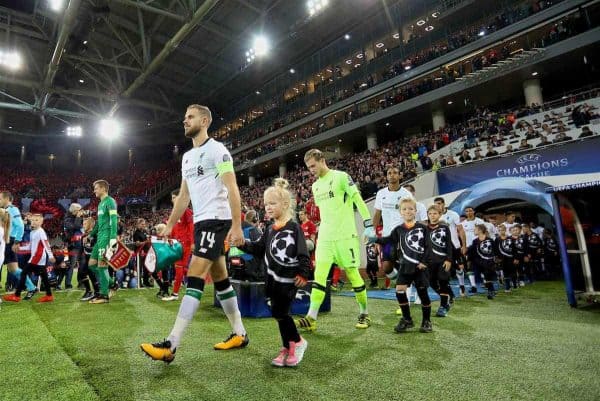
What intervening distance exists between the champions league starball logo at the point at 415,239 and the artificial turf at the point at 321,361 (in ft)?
3.03

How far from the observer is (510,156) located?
1189 centimetres

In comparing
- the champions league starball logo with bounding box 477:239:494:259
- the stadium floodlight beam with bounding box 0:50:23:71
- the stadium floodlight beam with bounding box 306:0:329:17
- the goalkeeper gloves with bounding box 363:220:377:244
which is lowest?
the champions league starball logo with bounding box 477:239:494:259

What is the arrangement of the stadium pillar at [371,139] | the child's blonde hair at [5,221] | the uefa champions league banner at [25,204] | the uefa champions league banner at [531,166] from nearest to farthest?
the child's blonde hair at [5,221] < the uefa champions league banner at [531,166] < the stadium pillar at [371,139] < the uefa champions league banner at [25,204]

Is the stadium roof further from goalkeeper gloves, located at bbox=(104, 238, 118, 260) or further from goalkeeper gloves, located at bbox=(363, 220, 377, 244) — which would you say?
goalkeeper gloves, located at bbox=(363, 220, 377, 244)

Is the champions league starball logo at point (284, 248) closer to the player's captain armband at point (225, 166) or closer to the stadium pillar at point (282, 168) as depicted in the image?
the player's captain armband at point (225, 166)

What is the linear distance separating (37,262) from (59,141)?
41.4 metres

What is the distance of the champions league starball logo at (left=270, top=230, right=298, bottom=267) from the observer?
8.67ft

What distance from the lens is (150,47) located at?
22.1 metres

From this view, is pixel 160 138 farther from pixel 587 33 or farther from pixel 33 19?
pixel 587 33

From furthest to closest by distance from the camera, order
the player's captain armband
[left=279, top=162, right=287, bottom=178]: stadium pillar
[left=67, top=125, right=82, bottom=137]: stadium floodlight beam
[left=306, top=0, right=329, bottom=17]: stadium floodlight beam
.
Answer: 1. [left=67, top=125, right=82, bottom=137]: stadium floodlight beam
2. [left=279, top=162, right=287, bottom=178]: stadium pillar
3. [left=306, top=0, right=329, bottom=17]: stadium floodlight beam
4. the player's captain armband

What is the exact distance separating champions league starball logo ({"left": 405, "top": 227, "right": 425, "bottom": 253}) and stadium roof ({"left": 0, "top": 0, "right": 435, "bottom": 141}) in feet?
46.9

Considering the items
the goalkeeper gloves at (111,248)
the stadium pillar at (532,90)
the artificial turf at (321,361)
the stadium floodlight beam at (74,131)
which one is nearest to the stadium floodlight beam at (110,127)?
the stadium floodlight beam at (74,131)

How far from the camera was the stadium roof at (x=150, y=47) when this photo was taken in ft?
55.1

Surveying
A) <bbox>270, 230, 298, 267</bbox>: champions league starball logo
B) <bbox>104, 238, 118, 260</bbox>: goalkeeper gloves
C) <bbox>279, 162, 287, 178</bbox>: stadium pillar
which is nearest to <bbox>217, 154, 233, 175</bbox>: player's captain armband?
<bbox>270, 230, 298, 267</bbox>: champions league starball logo
